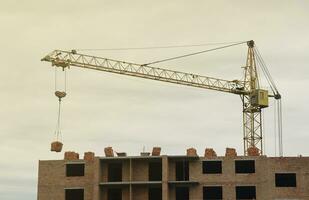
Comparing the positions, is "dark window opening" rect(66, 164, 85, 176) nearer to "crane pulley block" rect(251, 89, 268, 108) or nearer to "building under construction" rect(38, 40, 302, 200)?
"building under construction" rect(38, 40, 302, 200)

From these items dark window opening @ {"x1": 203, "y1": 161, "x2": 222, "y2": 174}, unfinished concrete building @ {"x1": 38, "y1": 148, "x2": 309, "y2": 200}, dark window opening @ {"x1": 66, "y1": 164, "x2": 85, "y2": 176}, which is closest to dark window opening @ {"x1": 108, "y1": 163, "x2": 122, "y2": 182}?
unfinished concrete building @ {"x1": 38, "y1": 148, "x2": 309, "y2": 200}

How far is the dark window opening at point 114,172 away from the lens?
9788 cm

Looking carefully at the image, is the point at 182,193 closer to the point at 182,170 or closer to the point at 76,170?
the point at 182,170

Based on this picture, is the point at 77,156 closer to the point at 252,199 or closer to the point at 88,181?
the point at 88,181

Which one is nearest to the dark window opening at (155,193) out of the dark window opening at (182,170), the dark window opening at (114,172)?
the dark window opening at (182,170)

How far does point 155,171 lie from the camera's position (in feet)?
320

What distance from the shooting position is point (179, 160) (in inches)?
3848

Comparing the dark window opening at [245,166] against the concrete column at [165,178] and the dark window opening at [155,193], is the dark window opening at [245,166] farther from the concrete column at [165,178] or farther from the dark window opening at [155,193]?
the dark window opening at [155,193]

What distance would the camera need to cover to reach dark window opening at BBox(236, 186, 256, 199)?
95438 millimetres

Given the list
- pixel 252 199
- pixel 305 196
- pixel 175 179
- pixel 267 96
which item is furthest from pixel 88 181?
pixel 267 96

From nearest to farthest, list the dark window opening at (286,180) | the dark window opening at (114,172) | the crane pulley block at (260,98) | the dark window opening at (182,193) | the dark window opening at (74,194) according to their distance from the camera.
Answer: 1. the dark window opening at (286,180)
2. the dark window opening at (182,193)
3. the dark window opening at (114,172)
4. the dark window opening at (74,194)
5. the crane pulley block at (260,98)

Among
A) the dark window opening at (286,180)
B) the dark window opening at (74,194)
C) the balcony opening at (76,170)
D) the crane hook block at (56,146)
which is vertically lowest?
the dark window opening at (74,194)

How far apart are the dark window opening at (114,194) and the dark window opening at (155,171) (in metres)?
4.72

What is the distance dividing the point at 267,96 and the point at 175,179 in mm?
46932
